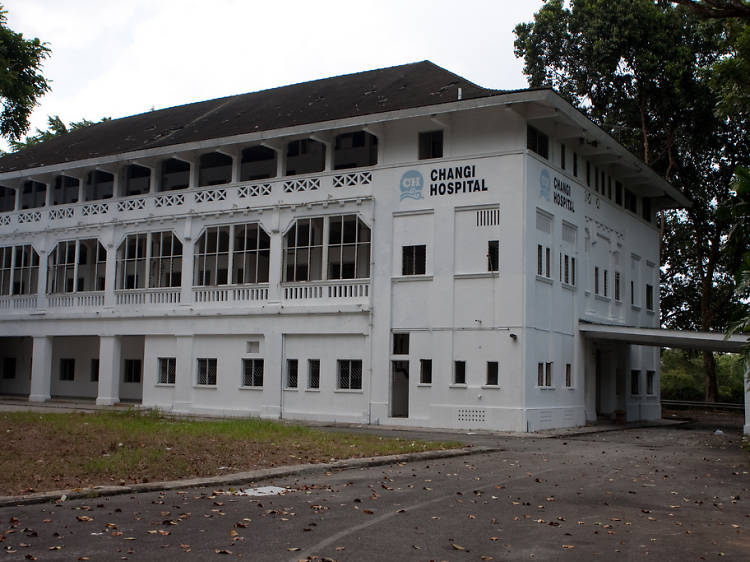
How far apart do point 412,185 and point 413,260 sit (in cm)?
269

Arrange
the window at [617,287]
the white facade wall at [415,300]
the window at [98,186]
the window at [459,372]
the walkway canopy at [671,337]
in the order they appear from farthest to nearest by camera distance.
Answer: the window at [98,186], the window at [617,287], the window at [459,372], the white facade wall at [415,300], the walkway canopy at [671,337]

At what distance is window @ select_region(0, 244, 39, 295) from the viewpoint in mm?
41156

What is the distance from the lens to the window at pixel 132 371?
135 ft

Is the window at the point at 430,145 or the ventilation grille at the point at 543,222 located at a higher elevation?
the window at the point at 430,145

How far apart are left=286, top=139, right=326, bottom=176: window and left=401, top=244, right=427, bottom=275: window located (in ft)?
17.4

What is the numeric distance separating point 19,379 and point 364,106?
2518cm

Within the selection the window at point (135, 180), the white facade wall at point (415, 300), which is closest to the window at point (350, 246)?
the white facade wall at point (415, 300)

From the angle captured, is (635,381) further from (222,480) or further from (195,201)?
(222,480)

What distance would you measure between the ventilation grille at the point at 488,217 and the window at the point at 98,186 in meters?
18.8

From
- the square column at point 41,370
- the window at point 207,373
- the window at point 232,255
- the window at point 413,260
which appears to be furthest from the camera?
the square column at point 41,370

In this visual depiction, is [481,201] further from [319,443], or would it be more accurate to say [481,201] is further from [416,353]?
[319,443]

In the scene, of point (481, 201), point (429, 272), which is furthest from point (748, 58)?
point (429, 272)

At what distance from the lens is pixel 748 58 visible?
24719mm

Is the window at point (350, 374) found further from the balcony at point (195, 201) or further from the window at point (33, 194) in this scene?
the window at point (33, 194)
